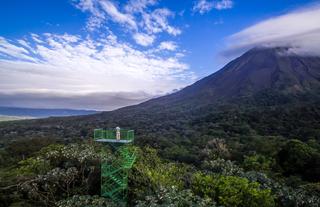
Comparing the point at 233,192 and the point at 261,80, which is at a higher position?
the point at 261,80

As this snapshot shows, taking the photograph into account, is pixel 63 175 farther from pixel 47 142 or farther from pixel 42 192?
pixel 47 142

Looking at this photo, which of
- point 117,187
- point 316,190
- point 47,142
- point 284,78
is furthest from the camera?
A: point 284,78

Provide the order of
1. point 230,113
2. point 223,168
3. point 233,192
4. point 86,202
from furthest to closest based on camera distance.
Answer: point 230,113, point 223,168, point 233,192, point 86,202

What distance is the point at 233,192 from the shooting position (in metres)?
18.2

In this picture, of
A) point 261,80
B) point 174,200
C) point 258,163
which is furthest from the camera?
point 261,80

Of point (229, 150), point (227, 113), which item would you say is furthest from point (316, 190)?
point (227, 113)

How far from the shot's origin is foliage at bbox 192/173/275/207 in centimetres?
1817

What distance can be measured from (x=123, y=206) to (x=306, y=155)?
26005 mm

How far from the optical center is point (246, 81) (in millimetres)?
169250

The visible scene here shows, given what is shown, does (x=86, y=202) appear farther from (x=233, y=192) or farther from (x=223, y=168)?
(x=223, y=168)

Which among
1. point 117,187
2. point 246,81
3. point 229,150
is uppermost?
point 246,81

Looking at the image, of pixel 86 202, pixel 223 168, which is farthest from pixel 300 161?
pixel 86 202

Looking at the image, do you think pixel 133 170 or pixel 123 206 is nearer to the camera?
pixel 123 206

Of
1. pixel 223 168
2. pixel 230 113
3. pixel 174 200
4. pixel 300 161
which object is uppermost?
pixel 174 200
